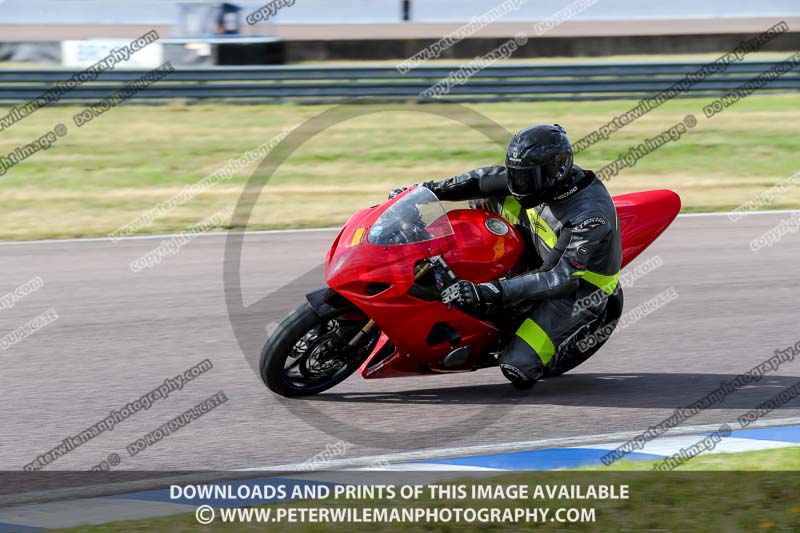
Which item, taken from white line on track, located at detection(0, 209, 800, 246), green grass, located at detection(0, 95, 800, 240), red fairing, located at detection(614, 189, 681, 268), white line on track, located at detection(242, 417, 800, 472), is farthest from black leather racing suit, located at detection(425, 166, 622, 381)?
green grass, located at detection(0, 95, 800, 240)

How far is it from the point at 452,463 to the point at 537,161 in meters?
1.87

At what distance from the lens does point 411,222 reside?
633 centimetres

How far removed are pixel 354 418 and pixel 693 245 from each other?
614 centimetres

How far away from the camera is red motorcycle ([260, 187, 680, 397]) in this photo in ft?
20.5

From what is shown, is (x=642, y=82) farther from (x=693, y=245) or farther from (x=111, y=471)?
(x=111, y=471)

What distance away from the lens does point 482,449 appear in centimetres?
605

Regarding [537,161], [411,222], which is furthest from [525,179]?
[411,222]

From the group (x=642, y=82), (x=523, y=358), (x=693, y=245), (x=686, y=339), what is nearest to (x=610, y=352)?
(x=686, y=339)

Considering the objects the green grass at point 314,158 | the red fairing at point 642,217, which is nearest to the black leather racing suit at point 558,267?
the red fairing at point 642,217

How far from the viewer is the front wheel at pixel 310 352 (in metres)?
6.39

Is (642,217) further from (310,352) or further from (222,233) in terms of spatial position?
(222,233)

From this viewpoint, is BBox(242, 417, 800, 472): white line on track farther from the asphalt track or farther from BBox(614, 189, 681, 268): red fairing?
BBox(614, 189, 681, 268): red fairing

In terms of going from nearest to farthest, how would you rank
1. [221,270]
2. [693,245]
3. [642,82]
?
[221,270], [693,245], [642,82]

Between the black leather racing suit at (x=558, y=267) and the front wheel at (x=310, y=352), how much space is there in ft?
3.02
